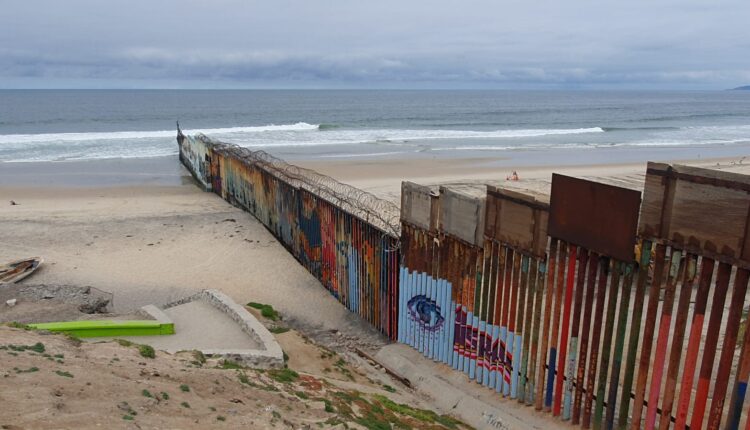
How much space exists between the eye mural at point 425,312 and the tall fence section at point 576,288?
2cm

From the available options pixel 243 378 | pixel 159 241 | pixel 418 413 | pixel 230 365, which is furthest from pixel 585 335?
pixel 159 241

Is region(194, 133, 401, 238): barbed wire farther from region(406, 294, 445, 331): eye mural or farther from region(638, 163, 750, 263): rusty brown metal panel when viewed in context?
region(638, 163, 750, 263): rusty brown metal panel

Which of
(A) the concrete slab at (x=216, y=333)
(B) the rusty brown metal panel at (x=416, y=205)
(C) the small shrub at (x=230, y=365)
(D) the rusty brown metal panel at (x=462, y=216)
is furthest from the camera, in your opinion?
(B) the rusty brown metal panel at (x=416, y=205)

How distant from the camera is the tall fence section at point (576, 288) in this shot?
5.64 m

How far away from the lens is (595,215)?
646cm

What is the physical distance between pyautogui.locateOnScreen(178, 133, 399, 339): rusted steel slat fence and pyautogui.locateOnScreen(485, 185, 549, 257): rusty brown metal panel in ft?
7.64

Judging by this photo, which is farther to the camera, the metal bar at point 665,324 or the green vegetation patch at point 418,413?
the green vegetation patch at point 418,413

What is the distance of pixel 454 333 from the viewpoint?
877 cm

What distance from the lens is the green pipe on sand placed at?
941 centimetres

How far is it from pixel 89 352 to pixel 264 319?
4608mm

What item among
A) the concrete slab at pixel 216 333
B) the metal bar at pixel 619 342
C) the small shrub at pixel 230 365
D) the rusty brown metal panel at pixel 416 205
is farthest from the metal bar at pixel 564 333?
the small shrub at pixel 230 365

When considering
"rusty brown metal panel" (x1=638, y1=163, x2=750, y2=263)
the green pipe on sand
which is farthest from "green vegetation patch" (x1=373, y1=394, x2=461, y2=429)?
the green pipe on sand

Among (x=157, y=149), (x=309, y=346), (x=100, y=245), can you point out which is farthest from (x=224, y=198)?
(x=157, y=149)

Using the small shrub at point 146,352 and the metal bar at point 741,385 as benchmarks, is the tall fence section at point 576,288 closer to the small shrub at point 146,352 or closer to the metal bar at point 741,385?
the metal bar at point 741,385
